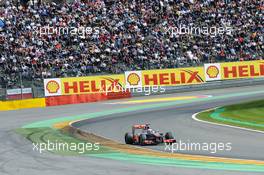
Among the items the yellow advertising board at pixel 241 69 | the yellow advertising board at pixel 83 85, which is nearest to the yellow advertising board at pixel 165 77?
the yellow advertising board at pixel 83 85

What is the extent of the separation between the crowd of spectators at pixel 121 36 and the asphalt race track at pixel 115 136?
182 inches

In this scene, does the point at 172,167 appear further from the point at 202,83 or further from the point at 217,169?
the point at 202,83

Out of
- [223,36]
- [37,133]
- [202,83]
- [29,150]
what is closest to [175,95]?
[202,83]

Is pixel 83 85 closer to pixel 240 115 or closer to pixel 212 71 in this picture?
pixel 212 71

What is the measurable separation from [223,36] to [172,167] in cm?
2913

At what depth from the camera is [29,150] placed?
572 inches

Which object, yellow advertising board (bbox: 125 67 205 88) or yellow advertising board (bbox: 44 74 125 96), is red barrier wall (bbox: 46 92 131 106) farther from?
yellow advertising board (bbox: 125 67 205 88)

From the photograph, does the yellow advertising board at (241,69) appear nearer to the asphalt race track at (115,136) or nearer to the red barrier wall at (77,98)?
the asphalt race track at (115,136)

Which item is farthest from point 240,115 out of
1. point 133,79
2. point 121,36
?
point 121,36

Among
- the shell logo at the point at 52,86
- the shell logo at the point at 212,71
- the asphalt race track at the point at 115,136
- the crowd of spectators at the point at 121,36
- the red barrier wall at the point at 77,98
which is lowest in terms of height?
the asphalt race track at the point at 115,136

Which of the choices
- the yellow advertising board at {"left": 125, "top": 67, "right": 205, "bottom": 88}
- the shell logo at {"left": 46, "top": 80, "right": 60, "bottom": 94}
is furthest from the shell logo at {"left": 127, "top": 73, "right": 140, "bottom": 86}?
the shell logo at {"left": 46, "top": 80, "right": 60, "bottom": 94}

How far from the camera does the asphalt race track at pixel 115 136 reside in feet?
36.9

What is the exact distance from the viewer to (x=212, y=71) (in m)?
36.8

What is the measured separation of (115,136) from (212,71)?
65.7 feet
